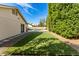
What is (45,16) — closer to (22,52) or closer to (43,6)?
(43,6)

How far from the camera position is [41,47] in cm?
927

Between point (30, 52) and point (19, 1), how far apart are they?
270 cm

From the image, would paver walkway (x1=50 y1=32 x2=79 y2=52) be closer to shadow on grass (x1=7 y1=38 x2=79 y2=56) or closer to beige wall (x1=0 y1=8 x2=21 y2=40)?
shadow on grass (x1=7 y1=38 x2=79 y2=56)

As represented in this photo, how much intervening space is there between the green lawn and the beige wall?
1735 millimetres

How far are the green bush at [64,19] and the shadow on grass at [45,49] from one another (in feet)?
3.64

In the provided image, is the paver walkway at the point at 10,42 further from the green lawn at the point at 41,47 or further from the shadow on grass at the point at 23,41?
the green lawn at the point at 41,47

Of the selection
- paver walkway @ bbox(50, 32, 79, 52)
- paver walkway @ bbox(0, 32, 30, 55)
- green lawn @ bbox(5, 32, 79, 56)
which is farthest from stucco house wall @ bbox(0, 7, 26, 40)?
paver walkway @ bbox(50, 32, 79, 52)

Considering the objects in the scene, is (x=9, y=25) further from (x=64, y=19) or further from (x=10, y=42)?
(x=64, y=19)

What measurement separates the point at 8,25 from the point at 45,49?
3373mm

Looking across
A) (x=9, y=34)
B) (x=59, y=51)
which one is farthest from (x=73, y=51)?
(x=9, y=34)

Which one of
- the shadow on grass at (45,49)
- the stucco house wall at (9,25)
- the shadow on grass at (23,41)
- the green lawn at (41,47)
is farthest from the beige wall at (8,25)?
the shadow on grass at (45,49)

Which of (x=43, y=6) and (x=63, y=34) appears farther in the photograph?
(x=63, y=34)

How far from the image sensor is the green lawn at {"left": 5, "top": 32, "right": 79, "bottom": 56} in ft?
29.6

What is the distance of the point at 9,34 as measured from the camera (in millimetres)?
11477
